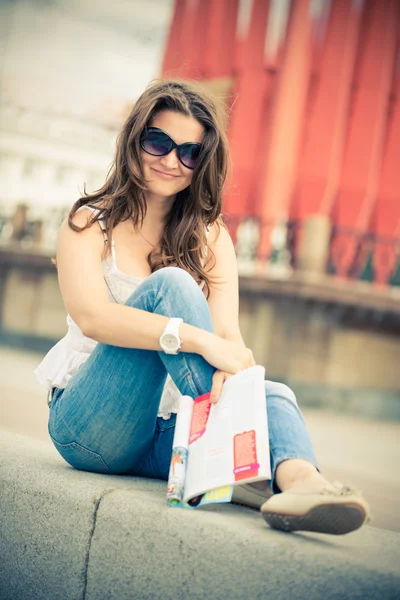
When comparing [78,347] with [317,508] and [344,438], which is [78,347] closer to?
[317,508]

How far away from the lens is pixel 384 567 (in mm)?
1520

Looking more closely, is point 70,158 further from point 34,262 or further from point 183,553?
point 183,553

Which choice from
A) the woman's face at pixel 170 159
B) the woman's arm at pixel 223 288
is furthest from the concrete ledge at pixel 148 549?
the woman's face at pixel 170 159

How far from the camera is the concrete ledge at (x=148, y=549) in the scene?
1.54 meters

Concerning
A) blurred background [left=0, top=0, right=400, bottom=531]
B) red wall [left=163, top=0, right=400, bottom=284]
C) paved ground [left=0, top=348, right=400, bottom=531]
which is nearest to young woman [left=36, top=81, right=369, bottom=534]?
paved ground [left=0, top=348, right=400, bottom=531]

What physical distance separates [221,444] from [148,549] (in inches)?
11.9

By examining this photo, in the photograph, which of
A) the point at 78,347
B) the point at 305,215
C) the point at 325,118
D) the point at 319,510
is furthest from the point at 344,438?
the point at 325,118

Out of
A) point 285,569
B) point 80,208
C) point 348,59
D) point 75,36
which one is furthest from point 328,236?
point 75,36

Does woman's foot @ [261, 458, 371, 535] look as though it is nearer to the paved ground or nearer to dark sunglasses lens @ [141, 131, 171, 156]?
dark sunglasses lens @ [141, 131, 171, 156]

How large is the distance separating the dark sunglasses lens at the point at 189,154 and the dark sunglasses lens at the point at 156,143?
0.05 meters

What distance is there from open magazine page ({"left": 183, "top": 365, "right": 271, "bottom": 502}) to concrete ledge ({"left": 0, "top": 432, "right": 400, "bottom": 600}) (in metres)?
0.10

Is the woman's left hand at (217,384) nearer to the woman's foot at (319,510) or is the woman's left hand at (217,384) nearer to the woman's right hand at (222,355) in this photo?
the woman's right hand at (222,355)

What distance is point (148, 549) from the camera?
1.74 metres

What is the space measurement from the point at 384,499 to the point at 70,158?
31.5 meters
